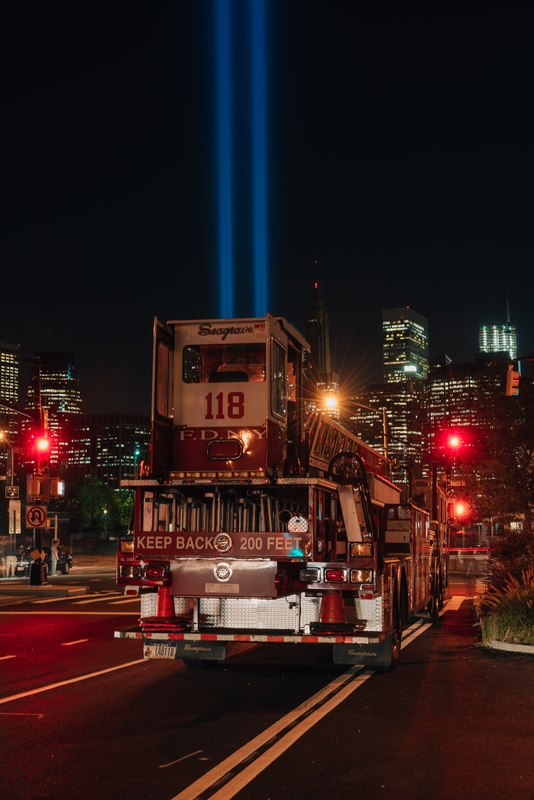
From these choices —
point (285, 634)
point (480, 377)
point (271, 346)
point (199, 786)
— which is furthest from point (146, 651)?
point (480, 377)

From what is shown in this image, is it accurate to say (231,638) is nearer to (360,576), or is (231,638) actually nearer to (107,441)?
(360,576)

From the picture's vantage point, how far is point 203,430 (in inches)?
510

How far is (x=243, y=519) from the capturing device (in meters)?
12.4

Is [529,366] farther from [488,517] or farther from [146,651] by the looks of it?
[146,651]

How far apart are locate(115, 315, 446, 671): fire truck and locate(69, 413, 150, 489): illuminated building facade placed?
49.3 meters

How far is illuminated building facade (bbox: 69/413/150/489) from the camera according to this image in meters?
A: 86.6

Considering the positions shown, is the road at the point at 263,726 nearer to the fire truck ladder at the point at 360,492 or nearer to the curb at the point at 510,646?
the curb at the point at 510,646

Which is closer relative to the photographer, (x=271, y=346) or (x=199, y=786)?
(x=199, y=786)

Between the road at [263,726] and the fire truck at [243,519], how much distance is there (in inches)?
28.6

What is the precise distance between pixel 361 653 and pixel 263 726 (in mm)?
3457

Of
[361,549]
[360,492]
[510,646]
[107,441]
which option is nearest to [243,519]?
[361,549]

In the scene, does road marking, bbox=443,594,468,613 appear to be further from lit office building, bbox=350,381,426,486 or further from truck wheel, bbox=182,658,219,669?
truck wheel, bbox=182,658,219,669

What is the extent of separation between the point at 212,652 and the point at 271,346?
416cm

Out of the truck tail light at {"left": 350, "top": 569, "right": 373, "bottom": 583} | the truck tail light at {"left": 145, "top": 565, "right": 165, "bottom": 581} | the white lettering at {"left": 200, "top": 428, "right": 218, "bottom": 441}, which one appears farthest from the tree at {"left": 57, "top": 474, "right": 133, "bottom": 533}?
the truck tail light at {"left": 350, "top": 569, "right": 373, "bottom": 583}
